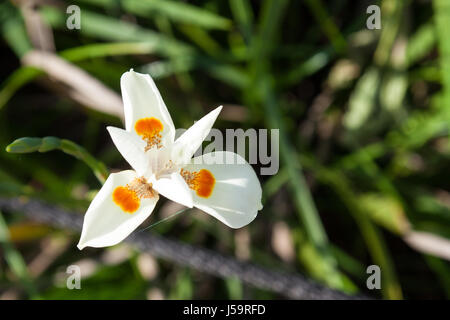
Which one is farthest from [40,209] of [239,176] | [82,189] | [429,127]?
[429,127]

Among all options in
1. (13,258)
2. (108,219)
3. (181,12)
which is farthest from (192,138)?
(13,258)

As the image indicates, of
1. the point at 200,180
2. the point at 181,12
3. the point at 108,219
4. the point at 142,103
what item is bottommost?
the point at 108,219

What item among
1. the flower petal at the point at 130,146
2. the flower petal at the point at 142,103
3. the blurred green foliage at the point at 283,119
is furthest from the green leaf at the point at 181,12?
the flower petal at the point at 130,146

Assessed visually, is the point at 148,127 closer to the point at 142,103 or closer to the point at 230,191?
the point at 142,103

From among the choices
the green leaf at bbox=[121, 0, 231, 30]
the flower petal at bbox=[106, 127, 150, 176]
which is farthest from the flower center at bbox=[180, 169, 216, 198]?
the green leaf at bbox=[121, 0, 231, 30]

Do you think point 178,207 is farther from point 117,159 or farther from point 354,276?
point 354,276

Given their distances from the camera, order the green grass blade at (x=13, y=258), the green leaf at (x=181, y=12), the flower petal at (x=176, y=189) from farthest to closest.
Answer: the green leaf at (x=181, y=12), the green grass blade at (x=13, y=258), the flower petal at (x=176, y=189)

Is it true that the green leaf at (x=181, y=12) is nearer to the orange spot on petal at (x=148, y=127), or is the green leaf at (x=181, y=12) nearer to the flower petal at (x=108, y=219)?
the orange spot on petal at (x=148, y=127)
